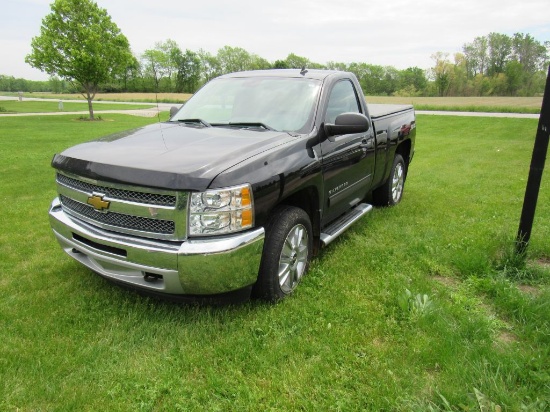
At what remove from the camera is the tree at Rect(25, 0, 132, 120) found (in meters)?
22.0

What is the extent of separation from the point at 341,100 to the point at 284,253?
1934 millimetres

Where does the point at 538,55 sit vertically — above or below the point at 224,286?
above

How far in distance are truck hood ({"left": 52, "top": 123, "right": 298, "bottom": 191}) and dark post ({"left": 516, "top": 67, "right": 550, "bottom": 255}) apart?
6.61 ft

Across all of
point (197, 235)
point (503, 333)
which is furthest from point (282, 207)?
point (503, 333)

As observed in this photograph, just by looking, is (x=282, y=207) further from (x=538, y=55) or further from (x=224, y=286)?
(x=538, y=55)

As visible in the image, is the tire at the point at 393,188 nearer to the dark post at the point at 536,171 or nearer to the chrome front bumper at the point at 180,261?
the dark post at the point at 536,171

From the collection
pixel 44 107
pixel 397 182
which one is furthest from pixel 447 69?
pixel 397 182

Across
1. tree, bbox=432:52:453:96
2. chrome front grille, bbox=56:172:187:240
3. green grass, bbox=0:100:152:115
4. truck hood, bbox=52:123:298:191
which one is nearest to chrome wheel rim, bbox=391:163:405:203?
truck hood, bbox=52:123:298:191

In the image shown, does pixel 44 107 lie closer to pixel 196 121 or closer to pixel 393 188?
pixel 393 188

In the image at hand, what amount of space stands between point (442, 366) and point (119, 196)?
7.44ft

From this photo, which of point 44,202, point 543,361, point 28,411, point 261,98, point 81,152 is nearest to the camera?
point 28,411

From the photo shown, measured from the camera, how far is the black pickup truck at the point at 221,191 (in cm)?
253

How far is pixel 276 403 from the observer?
7.23ft

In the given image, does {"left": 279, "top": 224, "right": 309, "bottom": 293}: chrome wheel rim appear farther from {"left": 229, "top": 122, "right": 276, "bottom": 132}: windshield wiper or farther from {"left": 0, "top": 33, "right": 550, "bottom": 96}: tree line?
{"left": 0, "top": 33, "right": 550, "bottom": 96}: tree line
